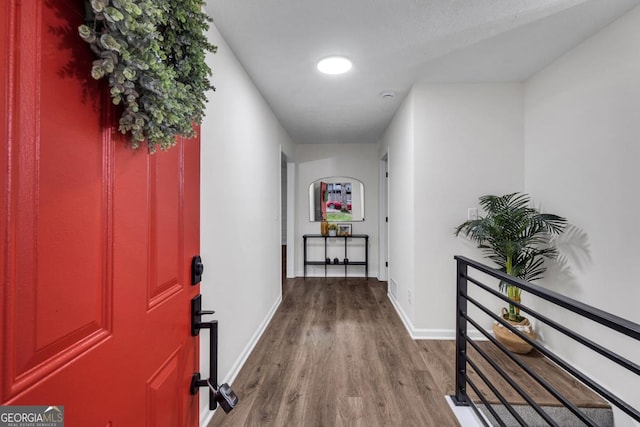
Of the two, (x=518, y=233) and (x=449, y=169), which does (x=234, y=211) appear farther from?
(x=518, y=233)

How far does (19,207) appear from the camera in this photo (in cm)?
43

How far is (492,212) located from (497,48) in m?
1.25

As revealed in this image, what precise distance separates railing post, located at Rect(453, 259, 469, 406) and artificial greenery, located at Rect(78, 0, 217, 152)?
5.22 feet

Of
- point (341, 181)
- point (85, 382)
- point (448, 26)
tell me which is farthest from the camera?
point (341, 181)

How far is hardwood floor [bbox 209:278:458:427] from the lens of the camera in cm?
162

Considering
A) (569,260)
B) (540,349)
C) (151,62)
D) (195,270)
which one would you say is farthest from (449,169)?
(151,62)

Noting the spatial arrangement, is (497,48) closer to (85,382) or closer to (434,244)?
(434,244)

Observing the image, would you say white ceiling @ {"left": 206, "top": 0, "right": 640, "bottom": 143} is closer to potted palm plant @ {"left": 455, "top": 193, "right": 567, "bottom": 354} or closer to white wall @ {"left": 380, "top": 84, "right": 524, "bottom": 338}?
white wall @ {"left": 380, "top": 84, "right": 524, "bottom": 338}

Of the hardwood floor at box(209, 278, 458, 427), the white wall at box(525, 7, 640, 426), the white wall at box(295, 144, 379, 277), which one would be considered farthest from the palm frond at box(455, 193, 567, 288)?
the white wall at box(295, 144, 379, 277)

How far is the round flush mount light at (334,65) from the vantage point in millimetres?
2090

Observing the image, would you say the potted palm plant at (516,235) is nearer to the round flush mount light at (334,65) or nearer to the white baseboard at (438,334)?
the white baseboard at (438,334)

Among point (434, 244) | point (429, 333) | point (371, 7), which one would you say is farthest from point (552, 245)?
point (371, 7)

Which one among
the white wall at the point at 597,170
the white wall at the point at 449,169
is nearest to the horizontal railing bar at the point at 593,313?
the white wall at the point at 597,170

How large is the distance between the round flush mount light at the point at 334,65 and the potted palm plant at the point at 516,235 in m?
1.63
